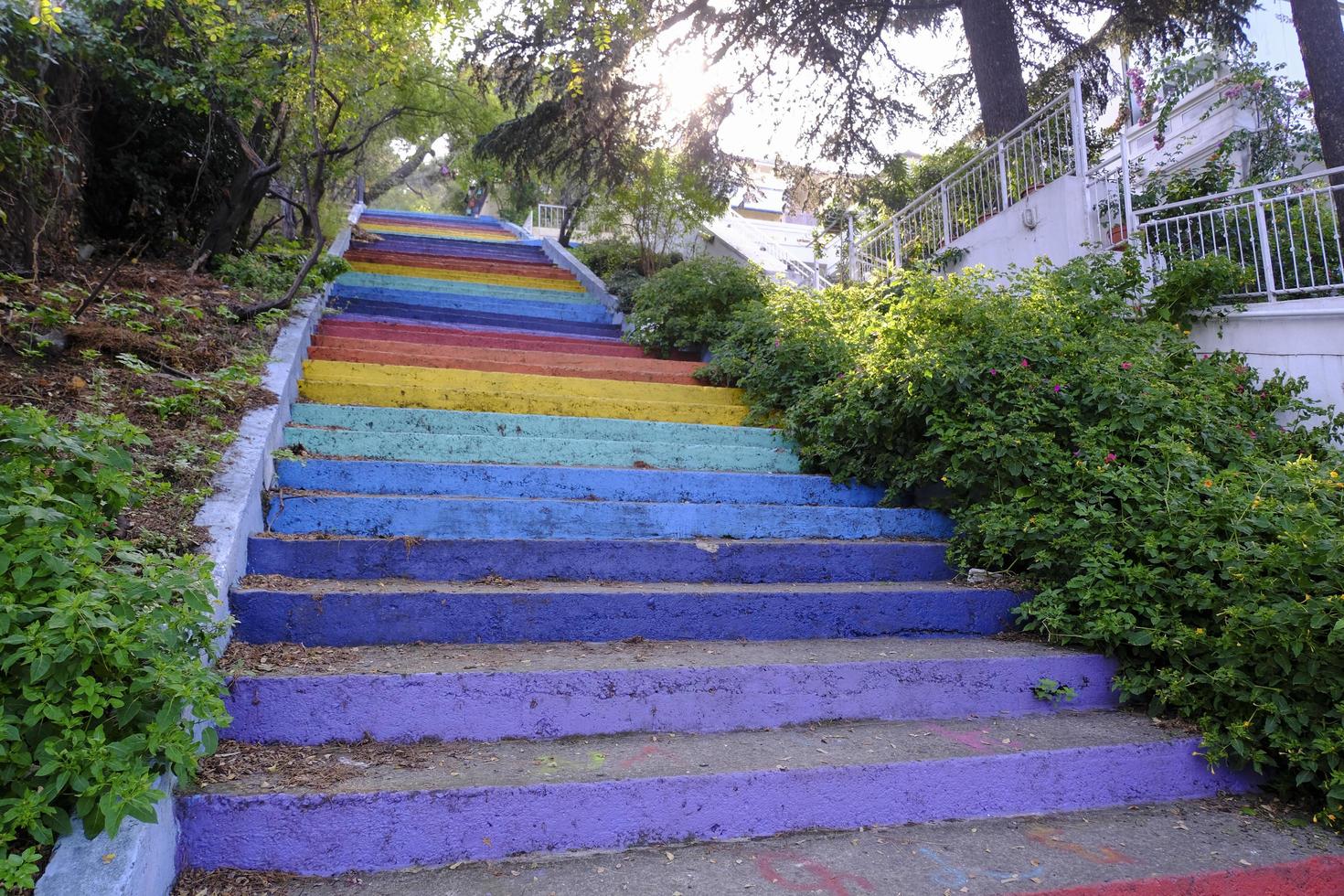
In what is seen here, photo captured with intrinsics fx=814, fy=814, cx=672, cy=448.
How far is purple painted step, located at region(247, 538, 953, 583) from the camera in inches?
142

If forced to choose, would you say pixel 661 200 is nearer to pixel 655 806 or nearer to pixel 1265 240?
pixel 1265 240

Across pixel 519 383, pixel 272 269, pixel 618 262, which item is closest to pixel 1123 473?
pixel 519 383

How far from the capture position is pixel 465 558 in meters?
3.76

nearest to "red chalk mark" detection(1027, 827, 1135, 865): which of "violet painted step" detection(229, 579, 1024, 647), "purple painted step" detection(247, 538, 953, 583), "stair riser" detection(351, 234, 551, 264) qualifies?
"violet painted step" detection(229, 579, 1024, 647)

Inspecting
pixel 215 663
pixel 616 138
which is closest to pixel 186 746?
pixel 215 663

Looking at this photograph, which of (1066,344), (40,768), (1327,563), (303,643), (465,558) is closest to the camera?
(40,768)

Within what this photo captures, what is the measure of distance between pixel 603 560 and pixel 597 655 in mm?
689

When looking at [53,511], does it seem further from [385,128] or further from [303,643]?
[385,128]

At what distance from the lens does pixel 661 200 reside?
1166 centimetres

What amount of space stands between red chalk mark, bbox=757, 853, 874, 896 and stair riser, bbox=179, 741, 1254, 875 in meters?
0.14

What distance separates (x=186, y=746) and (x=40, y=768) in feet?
0.98

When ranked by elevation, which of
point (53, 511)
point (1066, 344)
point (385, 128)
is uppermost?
point (385, 128)

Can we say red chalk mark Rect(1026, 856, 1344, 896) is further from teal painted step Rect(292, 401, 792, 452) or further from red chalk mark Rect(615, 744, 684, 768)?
teal painted step Rect(292, 401, 792, 452)

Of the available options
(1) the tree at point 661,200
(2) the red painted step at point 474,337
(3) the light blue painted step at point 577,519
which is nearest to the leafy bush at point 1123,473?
(3) the light blue painted step at point 577,519
